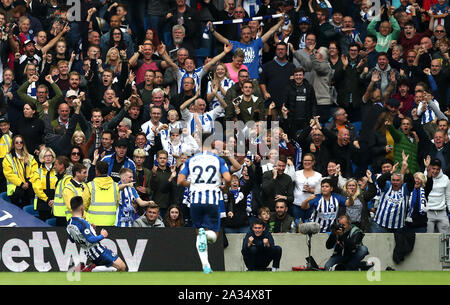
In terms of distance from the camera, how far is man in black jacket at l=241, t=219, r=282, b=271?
19.0m

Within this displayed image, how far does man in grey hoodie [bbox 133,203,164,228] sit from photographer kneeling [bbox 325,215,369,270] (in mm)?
3136

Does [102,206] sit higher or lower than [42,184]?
lower

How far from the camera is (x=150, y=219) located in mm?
19906

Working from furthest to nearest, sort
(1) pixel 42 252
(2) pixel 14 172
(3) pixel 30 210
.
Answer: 1. (2) pixel 14 172
2. (3) pixel 30 210
3. (1) pixel 42 252

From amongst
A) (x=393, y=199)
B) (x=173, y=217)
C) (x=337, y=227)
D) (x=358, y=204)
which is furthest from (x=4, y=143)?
(x=393, y=199)

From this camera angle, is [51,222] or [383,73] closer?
[51,222]

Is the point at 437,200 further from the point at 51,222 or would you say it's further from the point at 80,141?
the point at 51,222

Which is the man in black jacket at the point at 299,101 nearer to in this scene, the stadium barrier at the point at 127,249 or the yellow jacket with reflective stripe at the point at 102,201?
the stadium barrier at the point at 127,249

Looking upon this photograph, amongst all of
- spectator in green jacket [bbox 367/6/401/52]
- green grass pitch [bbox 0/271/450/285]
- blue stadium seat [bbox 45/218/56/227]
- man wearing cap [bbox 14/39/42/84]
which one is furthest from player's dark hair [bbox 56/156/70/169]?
spectator in green jacket [bbox 367/6/401/52]


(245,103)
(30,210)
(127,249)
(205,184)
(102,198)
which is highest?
(245,103)

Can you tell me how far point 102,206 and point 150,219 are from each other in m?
0.97

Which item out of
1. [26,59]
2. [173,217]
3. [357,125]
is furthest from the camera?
[357,125]

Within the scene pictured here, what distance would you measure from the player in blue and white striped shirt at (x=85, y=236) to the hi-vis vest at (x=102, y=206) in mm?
1884

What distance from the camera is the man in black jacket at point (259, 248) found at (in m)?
19.0
